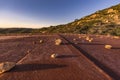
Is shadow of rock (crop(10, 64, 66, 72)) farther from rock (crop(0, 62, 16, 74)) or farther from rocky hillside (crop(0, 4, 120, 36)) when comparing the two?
rocky hillside (crop(0, 4, 120, 36))

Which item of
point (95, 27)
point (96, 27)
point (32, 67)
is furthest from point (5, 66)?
point (95, 27)

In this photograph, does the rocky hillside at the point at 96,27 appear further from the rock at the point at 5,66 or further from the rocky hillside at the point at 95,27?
the rock at the point at 5,66

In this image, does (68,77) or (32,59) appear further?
(32,59)

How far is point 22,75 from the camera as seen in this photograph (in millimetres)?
5285

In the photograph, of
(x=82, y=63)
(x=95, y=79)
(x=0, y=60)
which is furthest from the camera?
(x=0, y=60)

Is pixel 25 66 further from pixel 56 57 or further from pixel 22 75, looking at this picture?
pixel 56 57

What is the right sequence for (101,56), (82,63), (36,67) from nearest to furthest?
(36,67) → (82,63) → (101,56)

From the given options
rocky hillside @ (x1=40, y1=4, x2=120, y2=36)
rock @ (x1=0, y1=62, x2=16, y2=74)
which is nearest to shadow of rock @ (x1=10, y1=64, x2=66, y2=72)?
rock @ (x1=0, y1=62, x2=16, y2=74)

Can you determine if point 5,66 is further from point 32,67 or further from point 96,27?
point 96,27

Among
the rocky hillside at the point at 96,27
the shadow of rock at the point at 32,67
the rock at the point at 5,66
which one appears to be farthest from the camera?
the rocky hillside at the point at 96,27

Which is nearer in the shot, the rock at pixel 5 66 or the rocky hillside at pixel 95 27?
the rock at pixel 5 66

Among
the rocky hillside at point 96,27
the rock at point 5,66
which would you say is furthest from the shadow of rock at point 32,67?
the rocky hillside at point 96,27

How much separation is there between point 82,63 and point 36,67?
132cm

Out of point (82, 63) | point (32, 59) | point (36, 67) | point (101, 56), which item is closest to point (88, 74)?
point (82, 63)
